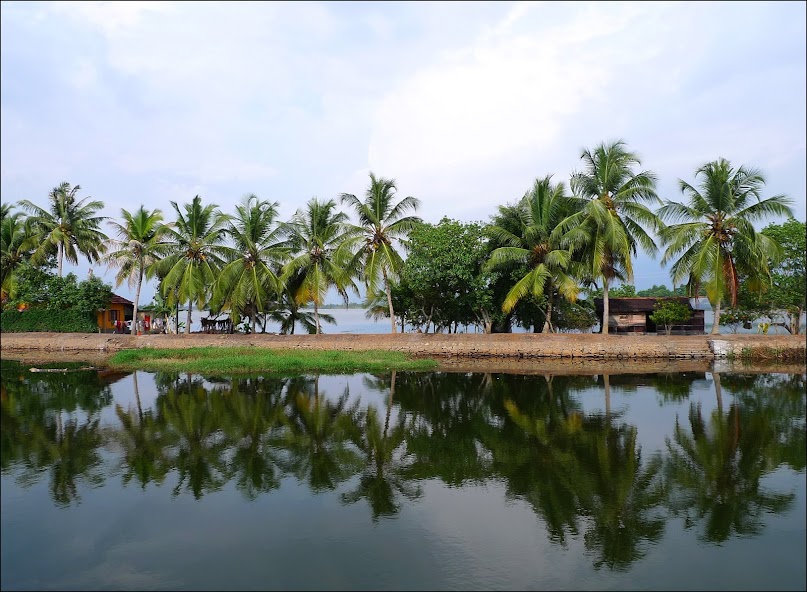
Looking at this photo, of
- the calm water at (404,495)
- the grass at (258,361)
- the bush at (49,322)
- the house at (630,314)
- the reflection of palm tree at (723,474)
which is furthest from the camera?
the house at (630,314)

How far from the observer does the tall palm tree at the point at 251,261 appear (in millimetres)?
28281

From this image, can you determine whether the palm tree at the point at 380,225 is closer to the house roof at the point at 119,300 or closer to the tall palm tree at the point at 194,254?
the tall palm tree at the point at 194,254

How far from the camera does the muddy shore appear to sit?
78.4 feet

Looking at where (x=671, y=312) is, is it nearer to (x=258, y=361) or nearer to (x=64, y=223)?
(x=258, y=361)

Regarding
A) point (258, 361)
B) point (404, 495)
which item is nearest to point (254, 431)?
point (404, 495)

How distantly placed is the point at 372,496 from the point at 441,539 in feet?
5.53

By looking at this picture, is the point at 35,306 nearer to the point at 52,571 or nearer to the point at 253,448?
the point at 253,448

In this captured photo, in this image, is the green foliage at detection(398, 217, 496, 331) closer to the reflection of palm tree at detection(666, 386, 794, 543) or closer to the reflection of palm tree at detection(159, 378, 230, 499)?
the reflection of palm tree at detection(159, 378, 230, 499)

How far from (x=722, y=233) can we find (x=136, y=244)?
30396 mm

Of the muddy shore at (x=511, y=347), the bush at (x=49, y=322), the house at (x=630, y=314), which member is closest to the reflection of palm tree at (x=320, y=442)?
the muddy shore at (x=511, y=347)

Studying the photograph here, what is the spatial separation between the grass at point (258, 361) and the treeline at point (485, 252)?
13.2ft

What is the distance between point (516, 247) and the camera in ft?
88.0

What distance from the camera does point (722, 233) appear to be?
82.4 feet

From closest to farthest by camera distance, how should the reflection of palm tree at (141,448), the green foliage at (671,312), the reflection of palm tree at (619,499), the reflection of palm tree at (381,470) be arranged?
1. the reflection of palm tree at (619,499)
2. the reflection of palm tree at (381,470)
3. the reflection of palm tree at (141,448)
4. the green foliage at (671,312)
